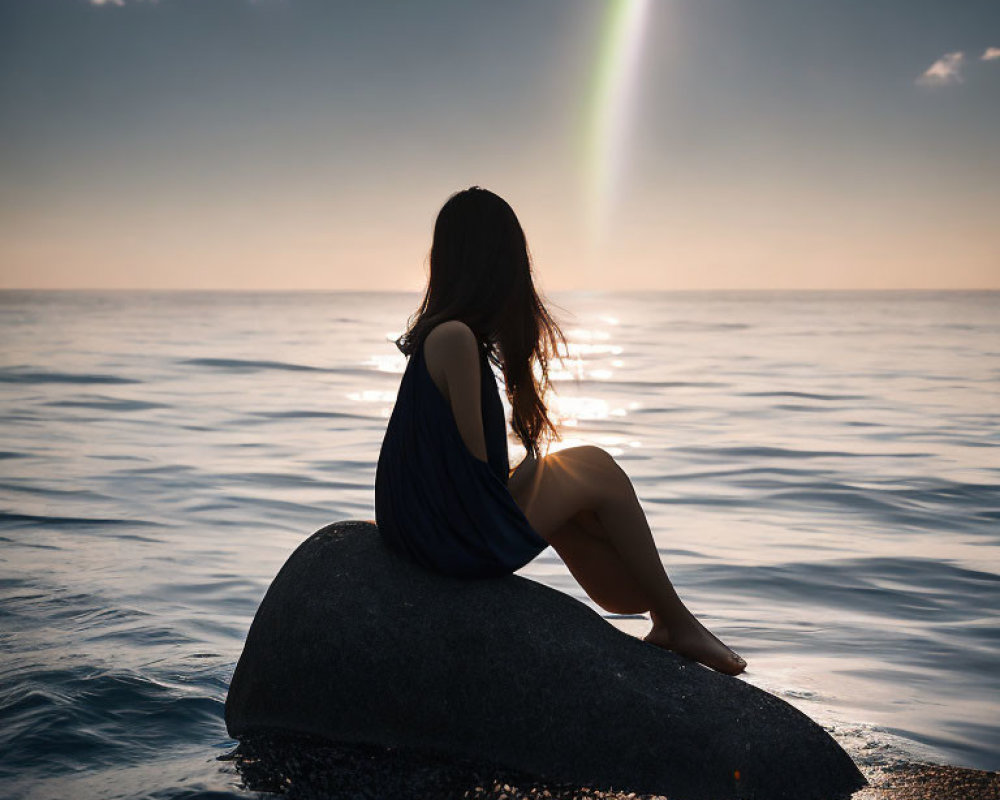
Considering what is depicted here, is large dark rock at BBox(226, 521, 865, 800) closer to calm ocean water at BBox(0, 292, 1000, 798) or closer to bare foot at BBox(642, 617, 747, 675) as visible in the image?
bare foot at BBox(642, 617, 747, 675)

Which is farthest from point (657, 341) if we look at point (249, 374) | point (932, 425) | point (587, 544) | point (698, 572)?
point (587, 544)

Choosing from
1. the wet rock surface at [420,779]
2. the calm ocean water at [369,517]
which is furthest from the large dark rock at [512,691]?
the calm ocean water at [369,517]

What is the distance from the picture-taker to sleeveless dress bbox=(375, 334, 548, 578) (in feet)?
13.1

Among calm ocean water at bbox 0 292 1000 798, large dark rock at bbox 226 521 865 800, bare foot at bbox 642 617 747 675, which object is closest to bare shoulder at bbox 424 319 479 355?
large dark rock at bbox 226 521 865 800

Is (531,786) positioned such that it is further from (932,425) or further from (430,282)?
(932,425)

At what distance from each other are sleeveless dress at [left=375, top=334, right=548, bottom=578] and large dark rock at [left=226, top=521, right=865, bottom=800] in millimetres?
117

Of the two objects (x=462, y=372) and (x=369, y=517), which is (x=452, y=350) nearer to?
(x=462, y=372)

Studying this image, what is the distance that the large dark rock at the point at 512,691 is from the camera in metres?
3.75

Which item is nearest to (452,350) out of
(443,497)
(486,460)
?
(486,460)

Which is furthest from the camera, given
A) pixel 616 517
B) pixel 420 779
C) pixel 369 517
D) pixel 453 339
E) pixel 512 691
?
pixel 369 517

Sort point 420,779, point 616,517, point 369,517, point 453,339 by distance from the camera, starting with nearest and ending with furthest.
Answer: point 420,779
point 453,339
point 616,517
point 369,517

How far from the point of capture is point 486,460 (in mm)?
4039

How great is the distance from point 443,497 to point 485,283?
84cm

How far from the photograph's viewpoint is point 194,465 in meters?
11.8
